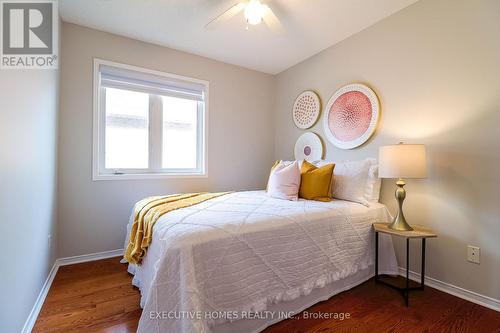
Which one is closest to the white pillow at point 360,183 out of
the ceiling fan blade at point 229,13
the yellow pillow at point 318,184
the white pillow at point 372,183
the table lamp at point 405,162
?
the white pillow at point 372,183

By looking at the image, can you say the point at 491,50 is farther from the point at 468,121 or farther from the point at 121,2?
the point at 121,2

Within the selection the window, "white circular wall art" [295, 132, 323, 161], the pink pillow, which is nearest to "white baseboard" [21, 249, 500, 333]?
the window

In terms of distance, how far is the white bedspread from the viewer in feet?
3.98

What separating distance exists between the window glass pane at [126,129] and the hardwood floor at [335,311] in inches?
49.5

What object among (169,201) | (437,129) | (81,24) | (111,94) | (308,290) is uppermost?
(81,24)

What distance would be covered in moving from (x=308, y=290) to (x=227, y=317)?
24.5 inches

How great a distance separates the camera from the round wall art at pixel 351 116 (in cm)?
249

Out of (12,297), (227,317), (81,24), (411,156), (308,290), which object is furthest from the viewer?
(81,24)

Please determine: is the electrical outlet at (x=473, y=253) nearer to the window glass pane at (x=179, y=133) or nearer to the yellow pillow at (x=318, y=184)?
the yellow pillow at (x=318, y=184)

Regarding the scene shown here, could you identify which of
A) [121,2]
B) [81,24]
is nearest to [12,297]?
[121,2]

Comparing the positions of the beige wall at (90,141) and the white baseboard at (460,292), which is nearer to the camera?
the white baseboard at (460,292)

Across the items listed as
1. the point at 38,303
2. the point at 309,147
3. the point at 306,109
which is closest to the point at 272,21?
the point at 306,109

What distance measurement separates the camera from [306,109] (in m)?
3.22

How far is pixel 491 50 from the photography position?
1.74 metres
